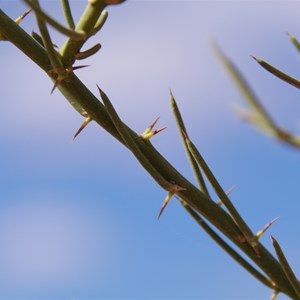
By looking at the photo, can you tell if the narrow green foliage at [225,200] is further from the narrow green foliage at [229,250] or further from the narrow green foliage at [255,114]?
the narrow green foliage at [255,114]

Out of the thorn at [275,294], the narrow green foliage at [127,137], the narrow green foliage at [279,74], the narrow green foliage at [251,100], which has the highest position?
the narrow green foliage at [279,74]

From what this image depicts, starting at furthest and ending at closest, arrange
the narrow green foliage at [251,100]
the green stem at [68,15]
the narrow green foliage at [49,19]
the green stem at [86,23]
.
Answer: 1. the green stem at [68,15]
2. the green stem at [86,23]
3. the narrow green foliage at [49,19]
4. the narrow green foliage at [251,100]

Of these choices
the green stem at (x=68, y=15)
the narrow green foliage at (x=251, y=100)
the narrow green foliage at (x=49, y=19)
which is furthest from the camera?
the green stem at (x=68, y=15)

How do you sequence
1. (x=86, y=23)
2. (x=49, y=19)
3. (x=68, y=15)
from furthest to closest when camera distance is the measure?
(x=68, y=15), (x=86, y=23), (x=49, y=19)

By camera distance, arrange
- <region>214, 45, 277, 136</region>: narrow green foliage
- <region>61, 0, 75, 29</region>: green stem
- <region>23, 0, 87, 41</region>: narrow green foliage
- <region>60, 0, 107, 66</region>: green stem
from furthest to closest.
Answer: <region>61, 0, 75, 29</region>: green stem → <region>60, 0, 107, 66</region>: green stem → <region>23, 0, 87, 41</region>: narrow green foliage → <region>214, 45, 277, 136</region>: narrow green foliage

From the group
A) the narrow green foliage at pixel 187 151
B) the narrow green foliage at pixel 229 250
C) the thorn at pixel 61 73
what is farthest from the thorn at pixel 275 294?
the thorn at pixel 61 73

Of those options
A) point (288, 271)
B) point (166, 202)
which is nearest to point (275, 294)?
point (288, 271)

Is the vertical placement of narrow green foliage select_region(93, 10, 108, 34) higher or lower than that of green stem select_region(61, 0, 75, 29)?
lower

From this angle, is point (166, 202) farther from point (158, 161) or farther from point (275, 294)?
point (275, 294)

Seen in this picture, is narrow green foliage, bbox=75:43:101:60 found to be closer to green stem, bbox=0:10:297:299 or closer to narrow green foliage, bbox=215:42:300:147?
green stem, bbox=0:10:297:299

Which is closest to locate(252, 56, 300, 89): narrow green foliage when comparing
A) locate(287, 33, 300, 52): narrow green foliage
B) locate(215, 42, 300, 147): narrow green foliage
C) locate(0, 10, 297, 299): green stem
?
locate(287, 33, 300, 52): narrow green foliage

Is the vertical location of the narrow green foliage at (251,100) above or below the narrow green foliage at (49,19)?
below

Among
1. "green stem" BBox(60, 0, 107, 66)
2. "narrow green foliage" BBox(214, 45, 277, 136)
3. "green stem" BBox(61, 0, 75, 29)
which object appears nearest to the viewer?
"narrow green foliage" BBox(214, 45, 277, 136)
